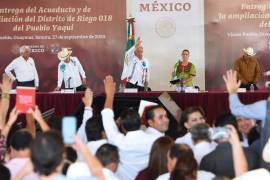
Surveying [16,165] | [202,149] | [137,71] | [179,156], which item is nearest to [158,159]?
[202,149]

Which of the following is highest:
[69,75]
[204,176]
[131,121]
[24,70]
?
[24,70]

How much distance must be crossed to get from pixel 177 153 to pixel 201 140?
163mm

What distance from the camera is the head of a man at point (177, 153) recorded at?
7.60 ft

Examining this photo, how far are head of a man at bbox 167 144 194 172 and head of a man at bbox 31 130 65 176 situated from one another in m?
0.69

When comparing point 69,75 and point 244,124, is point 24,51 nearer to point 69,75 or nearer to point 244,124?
point 69,75

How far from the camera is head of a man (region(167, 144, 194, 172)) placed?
232 centimetres

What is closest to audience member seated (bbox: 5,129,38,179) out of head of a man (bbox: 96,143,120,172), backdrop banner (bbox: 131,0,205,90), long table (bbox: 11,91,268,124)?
head of a man (bbox: 96,143,120,172)

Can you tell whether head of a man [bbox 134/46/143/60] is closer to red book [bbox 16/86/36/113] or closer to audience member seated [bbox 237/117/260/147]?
audience member seated [bbox 237/117/260/147]

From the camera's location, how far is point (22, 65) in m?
9.17

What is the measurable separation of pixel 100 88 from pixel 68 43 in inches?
44.2

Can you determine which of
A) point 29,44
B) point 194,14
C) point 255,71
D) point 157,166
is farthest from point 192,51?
point 157,166

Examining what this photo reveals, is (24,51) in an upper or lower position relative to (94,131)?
upper

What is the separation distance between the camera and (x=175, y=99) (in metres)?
6.38

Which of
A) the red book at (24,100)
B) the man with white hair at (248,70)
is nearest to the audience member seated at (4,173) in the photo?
the red book at (24,100)
